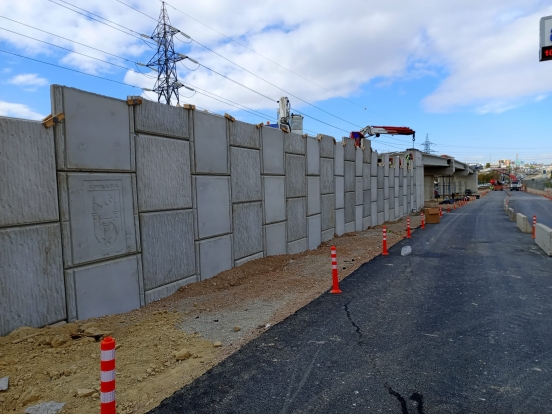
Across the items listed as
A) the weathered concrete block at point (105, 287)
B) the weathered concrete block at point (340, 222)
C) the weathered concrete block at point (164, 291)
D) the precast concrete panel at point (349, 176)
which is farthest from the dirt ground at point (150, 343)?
the precast concrete panel at point (349, 176)

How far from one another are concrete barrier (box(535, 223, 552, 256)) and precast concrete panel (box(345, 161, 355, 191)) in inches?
331

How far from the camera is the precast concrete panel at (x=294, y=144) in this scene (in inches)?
549

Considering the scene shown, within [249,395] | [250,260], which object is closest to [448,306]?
[249,395]

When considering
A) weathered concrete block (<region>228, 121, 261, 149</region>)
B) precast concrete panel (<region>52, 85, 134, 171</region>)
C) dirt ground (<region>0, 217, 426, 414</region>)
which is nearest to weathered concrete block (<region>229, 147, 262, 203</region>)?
weathered concrete block (<region>228, 121, 261, 149</region>)

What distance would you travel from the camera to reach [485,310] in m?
7.45

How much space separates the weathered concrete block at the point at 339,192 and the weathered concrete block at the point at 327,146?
144 centimetres

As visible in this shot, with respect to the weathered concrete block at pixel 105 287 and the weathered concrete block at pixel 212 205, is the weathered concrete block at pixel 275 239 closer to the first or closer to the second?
the weathered concrete block at pixel 212 205

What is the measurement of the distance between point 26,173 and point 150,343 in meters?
3.17

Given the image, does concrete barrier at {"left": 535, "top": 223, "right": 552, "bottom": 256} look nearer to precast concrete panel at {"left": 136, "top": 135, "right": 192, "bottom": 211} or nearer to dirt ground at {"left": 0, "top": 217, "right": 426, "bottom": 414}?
dirt ground at {"left": 0, "top": 217, "right": 426, "bottom": 414}

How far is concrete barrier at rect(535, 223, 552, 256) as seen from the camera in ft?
43.3

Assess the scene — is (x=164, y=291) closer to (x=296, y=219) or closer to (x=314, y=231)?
(x=296, y=219)

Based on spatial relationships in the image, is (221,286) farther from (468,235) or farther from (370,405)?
(468,235)

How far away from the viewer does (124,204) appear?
7.49 m

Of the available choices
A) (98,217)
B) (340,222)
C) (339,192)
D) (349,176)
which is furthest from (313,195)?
(98,217)
